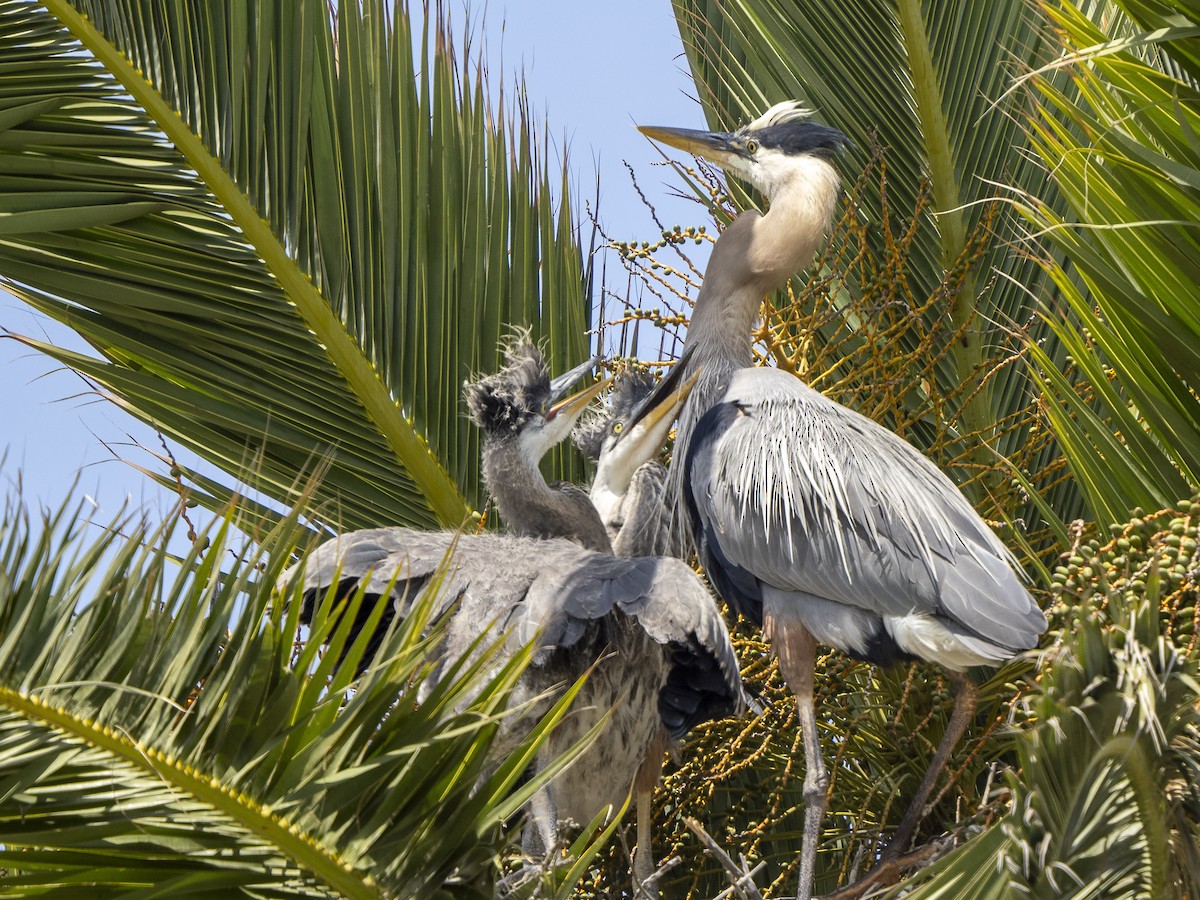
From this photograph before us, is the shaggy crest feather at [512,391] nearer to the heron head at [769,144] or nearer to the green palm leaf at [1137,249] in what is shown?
the heron head at [769,144]

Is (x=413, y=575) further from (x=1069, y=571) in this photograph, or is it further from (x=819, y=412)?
(x=1069, y=571)

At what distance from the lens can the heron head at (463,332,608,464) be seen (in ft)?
11.7

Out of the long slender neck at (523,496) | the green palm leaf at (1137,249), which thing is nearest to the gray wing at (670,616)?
the long slender neck at (523,496)

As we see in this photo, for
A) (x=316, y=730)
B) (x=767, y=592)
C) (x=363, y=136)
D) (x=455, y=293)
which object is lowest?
(x=767, y=592)

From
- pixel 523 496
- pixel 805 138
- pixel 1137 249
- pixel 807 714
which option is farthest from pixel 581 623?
pixel 805 138

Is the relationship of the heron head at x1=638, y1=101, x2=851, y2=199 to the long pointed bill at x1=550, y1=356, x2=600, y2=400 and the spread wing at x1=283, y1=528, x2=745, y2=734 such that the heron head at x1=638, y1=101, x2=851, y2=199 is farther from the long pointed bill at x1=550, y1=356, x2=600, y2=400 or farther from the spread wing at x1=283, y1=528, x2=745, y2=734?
the spread wing at x1=283, y1=528, x2=745, y2=734

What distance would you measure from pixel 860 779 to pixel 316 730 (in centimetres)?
220

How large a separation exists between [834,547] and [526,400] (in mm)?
952

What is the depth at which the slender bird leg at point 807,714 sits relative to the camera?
3012 millimetres

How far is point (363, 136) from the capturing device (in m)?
3.56

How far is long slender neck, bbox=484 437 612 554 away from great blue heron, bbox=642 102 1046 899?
31 cm

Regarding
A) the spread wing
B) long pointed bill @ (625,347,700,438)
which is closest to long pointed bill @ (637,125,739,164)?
long pointed bill @ (625,347,700,438)

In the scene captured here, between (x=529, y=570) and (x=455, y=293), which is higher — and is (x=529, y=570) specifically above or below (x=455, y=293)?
below

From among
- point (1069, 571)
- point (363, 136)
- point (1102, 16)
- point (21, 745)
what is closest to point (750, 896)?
point (1069, 571)
